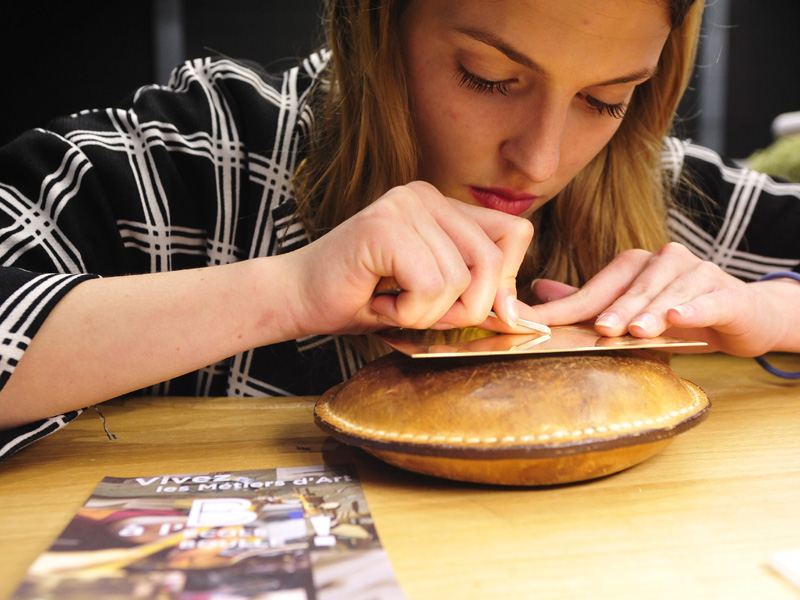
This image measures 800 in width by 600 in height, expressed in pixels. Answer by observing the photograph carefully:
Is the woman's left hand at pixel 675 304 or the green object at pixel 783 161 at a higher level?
the green object at pixel 783 161

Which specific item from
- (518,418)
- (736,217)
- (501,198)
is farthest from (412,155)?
(736,217)

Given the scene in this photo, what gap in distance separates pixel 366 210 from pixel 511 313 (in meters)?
0.18

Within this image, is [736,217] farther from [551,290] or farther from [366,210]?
[366,210]

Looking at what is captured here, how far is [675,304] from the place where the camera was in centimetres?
79

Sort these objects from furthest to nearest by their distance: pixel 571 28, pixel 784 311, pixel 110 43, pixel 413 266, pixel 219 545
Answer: pixel 110 43, pixel 784 311, pixel 571 28, pixel 413 266, pixel 219 545

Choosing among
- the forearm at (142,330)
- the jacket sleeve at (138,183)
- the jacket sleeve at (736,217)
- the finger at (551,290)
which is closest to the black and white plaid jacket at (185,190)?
the jacket sleeve at (138,183)

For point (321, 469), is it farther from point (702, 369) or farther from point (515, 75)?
point (702, 369)

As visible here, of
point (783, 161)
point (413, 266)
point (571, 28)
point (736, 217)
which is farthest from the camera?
point (783, 161)

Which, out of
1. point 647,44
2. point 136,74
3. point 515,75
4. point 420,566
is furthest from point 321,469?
point 136,74

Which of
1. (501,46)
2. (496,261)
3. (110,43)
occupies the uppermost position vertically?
(110,43)

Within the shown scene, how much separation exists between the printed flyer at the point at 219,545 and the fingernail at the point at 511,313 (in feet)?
0.74

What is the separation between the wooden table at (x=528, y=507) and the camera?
427 millimetres

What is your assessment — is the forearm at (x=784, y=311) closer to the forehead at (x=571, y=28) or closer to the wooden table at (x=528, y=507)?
the wooden table at (x=528, y=507)

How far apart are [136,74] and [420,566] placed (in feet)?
Result: 7.59
